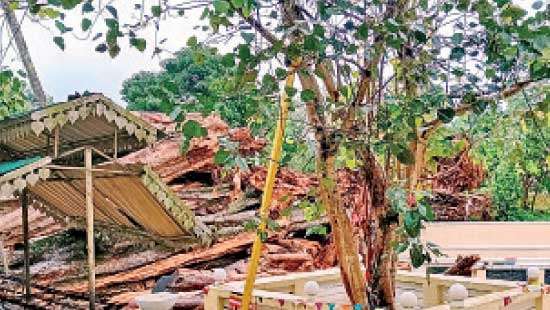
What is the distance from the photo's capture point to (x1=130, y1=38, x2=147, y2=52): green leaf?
73.9 inches

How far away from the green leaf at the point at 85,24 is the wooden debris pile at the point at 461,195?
6837 mm

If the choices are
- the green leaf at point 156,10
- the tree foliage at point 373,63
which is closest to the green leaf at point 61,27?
the tree foliage at point 373,63

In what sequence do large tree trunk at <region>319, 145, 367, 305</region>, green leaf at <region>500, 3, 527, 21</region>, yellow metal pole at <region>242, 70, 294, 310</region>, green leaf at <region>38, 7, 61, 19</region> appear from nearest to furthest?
1. green leaf at <region>500, 3, 527, 21</region>
2. green leaf at <region>38, 7, 61, 19</region>
3. yellow metal pole at <region>242, 70, 294, 310</region>
4. large tree trunk at <region>319, 145, 367, 305</region>

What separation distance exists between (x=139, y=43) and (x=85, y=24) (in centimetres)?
15

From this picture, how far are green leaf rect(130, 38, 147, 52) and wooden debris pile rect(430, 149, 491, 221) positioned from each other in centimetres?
673

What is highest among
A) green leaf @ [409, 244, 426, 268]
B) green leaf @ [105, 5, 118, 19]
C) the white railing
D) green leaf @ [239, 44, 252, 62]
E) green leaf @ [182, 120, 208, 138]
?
green leaf @ [105, 5, 118, 19]

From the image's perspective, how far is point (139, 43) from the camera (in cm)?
188

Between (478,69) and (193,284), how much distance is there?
12.3 ft

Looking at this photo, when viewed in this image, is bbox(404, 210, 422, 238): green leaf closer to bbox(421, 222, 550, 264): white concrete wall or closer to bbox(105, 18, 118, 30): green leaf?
bbox(105, 18, 118, 30): green leaf

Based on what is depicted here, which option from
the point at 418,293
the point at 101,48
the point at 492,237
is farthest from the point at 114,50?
the point at 492,237

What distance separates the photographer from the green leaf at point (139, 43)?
73.9 inches

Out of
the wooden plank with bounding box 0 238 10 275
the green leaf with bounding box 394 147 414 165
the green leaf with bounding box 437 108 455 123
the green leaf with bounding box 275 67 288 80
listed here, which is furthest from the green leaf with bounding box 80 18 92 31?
the wooden plank with bounding box 0 238 10 275

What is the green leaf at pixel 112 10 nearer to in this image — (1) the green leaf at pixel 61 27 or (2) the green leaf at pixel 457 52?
(1) the green leaf at pixel 61 27

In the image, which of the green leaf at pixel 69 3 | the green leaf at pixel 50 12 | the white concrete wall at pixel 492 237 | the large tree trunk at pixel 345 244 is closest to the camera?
the green leaf at pixel 69 3
